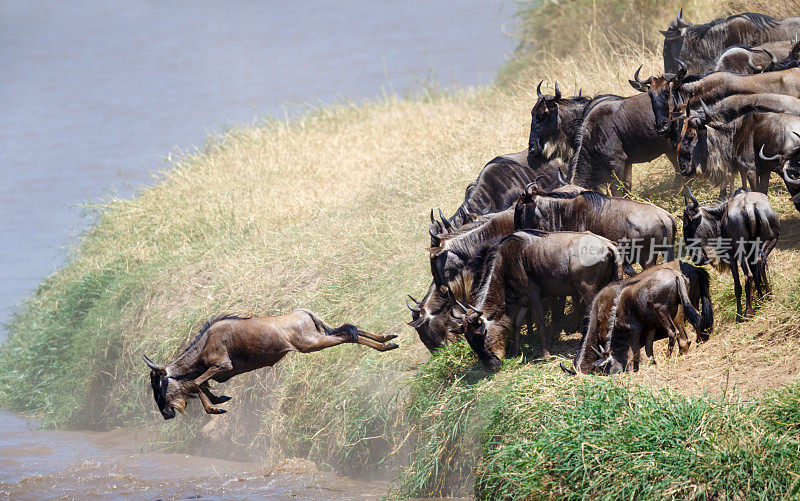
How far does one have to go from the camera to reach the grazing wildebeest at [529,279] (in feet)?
21.6

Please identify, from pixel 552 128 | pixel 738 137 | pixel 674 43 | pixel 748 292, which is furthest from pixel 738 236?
pixel 674 43

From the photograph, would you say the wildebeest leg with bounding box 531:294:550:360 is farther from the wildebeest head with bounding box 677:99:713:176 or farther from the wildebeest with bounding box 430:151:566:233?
the wildebeest with bounding box 430:151:566:233

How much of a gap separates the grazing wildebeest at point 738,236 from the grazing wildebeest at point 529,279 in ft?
2.34

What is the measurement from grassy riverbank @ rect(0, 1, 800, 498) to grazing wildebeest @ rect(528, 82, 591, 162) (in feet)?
3.57

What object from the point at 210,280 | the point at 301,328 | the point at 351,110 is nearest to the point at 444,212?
the point at 210,280

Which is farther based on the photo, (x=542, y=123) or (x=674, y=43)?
(x=674, y=43)

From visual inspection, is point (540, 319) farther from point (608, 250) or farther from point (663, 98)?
point (663, 98)

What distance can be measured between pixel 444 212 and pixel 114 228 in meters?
6.44

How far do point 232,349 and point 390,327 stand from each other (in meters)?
2.38

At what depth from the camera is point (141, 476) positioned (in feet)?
29.9

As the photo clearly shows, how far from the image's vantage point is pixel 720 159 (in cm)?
789

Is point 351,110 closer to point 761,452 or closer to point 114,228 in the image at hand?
point 114,228

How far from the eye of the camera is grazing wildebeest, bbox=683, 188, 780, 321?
260 inches

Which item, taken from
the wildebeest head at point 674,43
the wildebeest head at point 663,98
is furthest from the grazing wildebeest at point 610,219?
the wildebeest head at point 674,43
